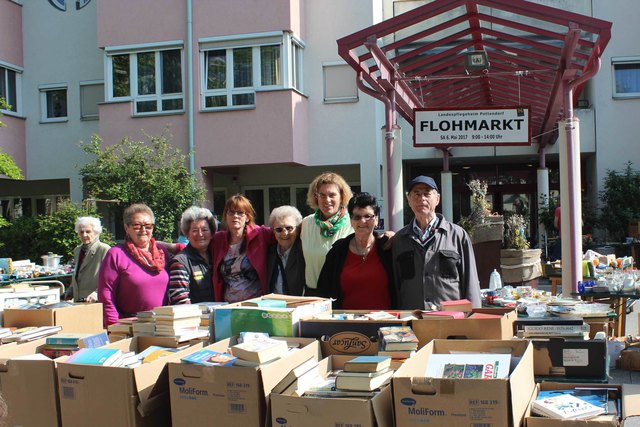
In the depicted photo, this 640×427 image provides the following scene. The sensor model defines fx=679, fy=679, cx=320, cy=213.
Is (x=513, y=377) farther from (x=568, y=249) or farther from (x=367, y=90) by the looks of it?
(x=367, y=90)

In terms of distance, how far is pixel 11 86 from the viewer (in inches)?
758

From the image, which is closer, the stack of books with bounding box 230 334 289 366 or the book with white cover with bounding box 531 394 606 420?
the book with white cover with bounding box 531 394 606 420

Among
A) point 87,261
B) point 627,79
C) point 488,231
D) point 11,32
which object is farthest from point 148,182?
point 627,79

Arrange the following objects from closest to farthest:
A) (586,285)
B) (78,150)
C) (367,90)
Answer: (586,285)
(367,90)
(78,150)

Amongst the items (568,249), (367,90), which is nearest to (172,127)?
(367,90)

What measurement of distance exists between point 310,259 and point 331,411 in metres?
2.33

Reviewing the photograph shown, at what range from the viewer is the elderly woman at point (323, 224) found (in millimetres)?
5031

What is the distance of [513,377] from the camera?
2.75m

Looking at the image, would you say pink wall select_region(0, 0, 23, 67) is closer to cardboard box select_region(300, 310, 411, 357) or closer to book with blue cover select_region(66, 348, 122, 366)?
book with blue cover select_region(66, 348, 122, 366)

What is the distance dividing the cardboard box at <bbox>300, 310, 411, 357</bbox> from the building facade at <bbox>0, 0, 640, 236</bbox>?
43.0 feet

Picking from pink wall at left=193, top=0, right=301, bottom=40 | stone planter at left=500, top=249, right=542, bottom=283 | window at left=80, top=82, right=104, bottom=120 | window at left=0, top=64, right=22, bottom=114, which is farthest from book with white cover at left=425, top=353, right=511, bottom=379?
window at left=0, top=64, right=22, bottom=114

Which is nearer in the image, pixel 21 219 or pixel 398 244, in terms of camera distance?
pixel 398 244

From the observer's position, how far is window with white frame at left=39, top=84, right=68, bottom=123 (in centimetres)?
1948

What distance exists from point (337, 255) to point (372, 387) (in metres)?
2.00
